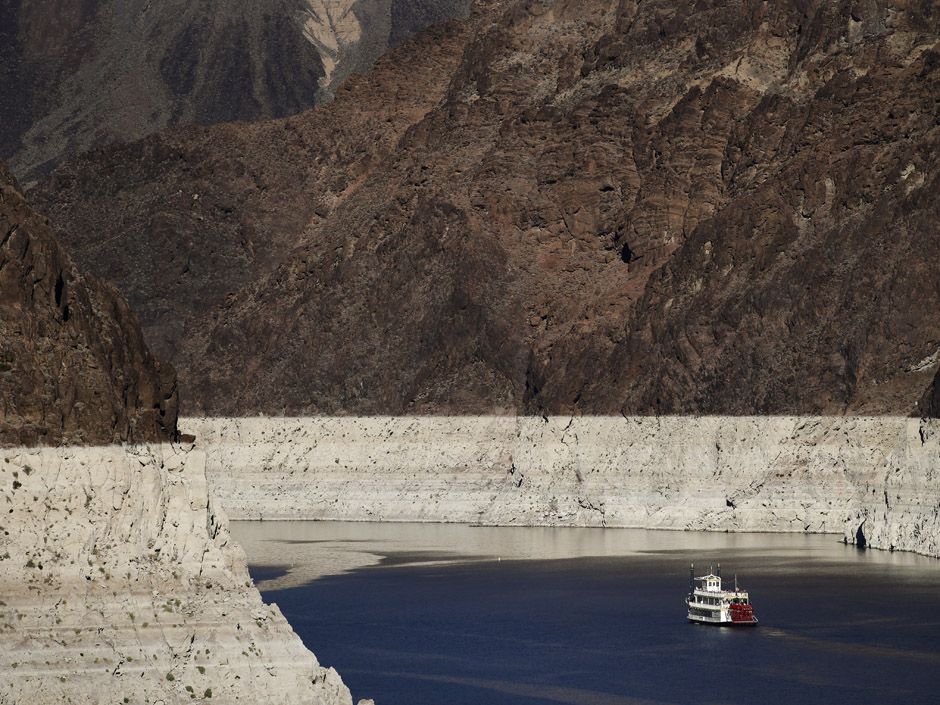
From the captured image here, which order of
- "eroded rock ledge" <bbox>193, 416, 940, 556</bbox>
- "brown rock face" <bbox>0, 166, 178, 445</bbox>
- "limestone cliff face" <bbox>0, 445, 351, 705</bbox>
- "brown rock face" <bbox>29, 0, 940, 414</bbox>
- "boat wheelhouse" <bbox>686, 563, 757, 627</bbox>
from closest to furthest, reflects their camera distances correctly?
"limestone cliff face" <bbox>0, 445, 351, 705</bbox> < "brown rock face" <bbox>0, 166, 178, 445</bbox> < "boat wheelhouse" <bbox>686, 563, 757, 627</bbox> < "eroded rock ledge" <bbox>193, 416, 940, 556</bbox> < "brown rock face" <bbox>29, 0, 940, 414</bbox>

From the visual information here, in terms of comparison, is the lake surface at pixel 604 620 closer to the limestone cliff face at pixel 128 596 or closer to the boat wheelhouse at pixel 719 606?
the boat wheelhouse at pixel 719 606

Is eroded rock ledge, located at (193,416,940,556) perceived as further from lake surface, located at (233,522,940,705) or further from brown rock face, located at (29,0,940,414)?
lake surface, located at (233,522,940,705)

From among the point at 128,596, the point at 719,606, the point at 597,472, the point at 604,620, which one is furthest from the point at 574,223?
the point at 128,596

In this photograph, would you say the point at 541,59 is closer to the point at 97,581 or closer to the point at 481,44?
the point at 481,44

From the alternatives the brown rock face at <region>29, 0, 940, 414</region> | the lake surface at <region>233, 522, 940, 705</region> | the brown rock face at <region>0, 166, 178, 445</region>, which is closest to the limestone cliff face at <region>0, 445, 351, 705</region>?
the brown rock face at <region>0, 166, 178, 445</region>

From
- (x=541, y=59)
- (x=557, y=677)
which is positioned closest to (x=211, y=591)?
(x=557, y=677)

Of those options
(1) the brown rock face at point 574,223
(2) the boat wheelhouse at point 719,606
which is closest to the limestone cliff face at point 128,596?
(2) the boat wheelhouse at point 719,606
